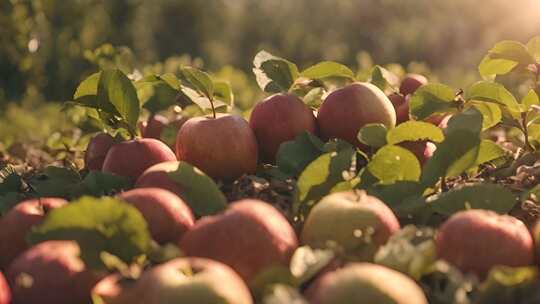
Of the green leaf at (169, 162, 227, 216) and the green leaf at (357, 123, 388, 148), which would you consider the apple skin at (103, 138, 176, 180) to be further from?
the green leaf at (357, 123, 388, 148)

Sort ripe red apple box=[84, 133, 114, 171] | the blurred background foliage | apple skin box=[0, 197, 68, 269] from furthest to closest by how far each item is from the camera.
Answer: the blurred background foliage, ripe red apple box=[84, 133, 114, 171], apple skin box=[0, 197, 68, 269]

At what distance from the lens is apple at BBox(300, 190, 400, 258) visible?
1495 mm

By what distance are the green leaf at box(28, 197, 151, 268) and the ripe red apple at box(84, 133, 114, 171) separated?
0.85m

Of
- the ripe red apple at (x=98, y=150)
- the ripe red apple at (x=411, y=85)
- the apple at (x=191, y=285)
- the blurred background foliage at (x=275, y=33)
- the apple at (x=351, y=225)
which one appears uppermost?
the apple at (x=191, y=285)

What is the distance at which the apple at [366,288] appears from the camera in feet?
3.93

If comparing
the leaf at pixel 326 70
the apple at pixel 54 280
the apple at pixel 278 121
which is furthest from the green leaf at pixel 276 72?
the apple at pixel 54 280

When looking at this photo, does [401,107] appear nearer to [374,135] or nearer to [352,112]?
→ [352,112]

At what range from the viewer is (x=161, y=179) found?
1.77 metres

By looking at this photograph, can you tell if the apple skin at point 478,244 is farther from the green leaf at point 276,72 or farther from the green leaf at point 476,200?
the green leaf at point 276,72

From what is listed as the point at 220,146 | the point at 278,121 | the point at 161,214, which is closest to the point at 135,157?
the point at 220,146

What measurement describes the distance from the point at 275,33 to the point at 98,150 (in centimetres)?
1886

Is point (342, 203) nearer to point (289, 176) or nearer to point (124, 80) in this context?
point (289, 176)

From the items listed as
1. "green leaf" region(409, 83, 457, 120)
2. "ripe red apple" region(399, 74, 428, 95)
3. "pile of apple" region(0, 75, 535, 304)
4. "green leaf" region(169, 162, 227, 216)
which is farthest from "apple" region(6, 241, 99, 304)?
"ripe red apple" region(399, 74, 428, 95)

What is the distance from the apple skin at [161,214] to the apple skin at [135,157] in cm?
45
